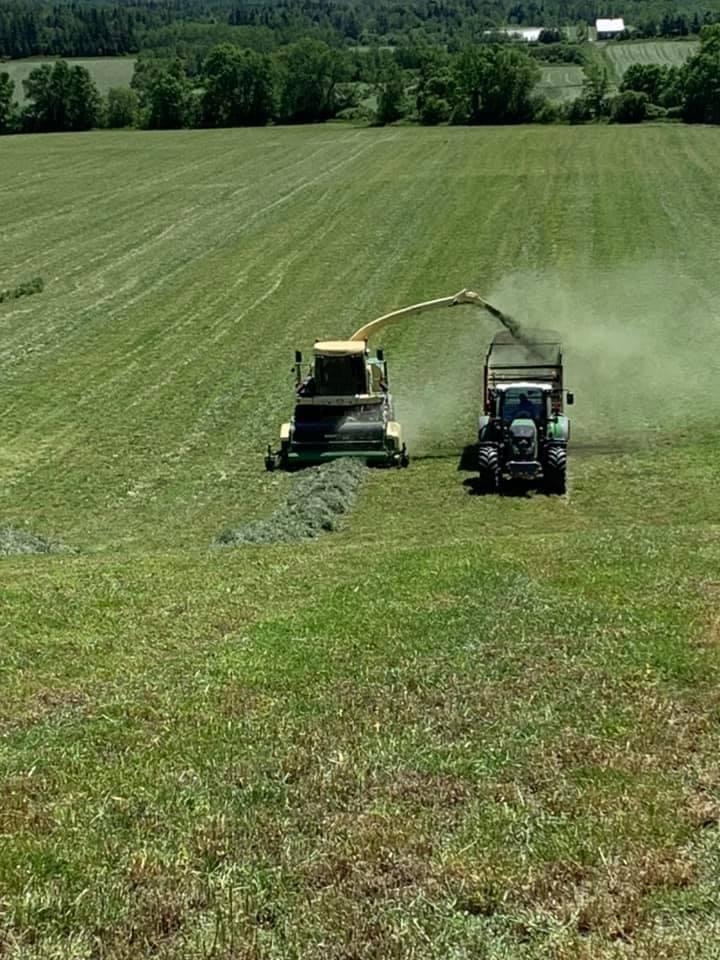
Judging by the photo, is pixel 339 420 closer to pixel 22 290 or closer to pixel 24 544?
pixel 24 544

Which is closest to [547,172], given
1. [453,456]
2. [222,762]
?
[453,456]

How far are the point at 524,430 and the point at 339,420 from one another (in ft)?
13.5

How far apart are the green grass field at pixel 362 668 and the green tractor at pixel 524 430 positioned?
2.21 feet

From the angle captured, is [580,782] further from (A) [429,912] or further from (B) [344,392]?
(B) [344,392]

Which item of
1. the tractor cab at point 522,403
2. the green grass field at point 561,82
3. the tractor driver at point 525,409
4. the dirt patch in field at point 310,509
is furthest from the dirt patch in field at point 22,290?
the green grass field at point 561,82

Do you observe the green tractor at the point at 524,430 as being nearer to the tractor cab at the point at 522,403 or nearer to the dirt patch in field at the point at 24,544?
the tractor cab at the point at 522,403

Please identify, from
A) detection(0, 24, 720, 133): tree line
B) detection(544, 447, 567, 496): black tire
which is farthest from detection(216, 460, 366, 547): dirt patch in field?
detection(0, 24, 720, 133): tree line

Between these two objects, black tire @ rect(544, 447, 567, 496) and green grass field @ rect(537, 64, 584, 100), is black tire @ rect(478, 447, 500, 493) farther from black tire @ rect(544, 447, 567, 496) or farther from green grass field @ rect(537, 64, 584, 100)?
green grass field @ rect(537, 64, 584, 100)

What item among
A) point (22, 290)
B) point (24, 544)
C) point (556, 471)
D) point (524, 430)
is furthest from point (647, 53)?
point (24, 544)

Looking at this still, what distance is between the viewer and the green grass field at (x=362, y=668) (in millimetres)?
6828

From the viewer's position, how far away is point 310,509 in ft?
65.7

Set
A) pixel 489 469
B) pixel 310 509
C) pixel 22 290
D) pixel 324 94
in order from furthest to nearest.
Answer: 1. pixel 324 94
2. pixel 22 290
3. pixel 489 469
4. pixel 310 509

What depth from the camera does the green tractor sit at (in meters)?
21.2

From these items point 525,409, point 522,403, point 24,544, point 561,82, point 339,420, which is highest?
point 561,82
